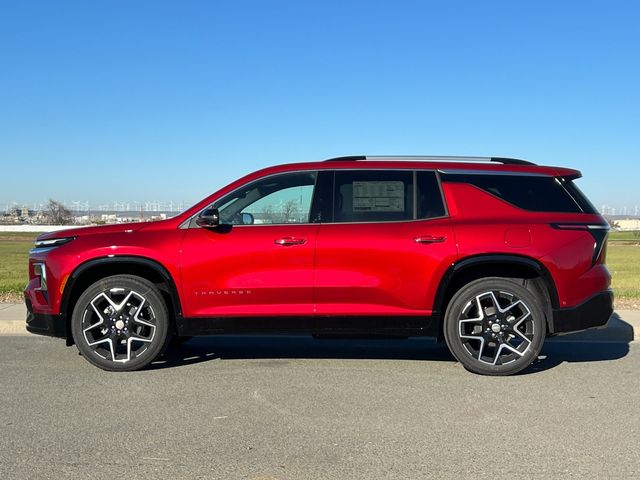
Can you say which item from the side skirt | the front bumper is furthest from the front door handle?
the front bumper

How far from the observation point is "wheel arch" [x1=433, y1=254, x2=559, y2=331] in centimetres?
504

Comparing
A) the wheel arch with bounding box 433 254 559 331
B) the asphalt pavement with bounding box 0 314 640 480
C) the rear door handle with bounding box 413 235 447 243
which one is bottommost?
the asphalt pavement with bounding box 0 314 640 480

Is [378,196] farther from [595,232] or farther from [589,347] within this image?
[589,347]

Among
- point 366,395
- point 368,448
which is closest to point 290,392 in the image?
point 366,395

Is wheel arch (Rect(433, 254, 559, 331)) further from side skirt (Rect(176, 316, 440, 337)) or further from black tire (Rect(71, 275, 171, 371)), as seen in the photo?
black tire (Rect(71, 275, 171, 371))

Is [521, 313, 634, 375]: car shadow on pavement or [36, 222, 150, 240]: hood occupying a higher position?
[36, 222, 150, 240]: hood

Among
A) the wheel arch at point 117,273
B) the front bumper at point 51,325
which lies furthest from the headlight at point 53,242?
the front bumper at point 51,325

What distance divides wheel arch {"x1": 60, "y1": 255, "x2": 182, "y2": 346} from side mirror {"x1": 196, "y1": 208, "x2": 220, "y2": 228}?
520 millimetres

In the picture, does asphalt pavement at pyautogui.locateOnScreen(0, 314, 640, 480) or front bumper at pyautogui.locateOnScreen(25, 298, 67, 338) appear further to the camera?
front bumper at pyautogui.locateOnScreen(25, 298, 67, 338)

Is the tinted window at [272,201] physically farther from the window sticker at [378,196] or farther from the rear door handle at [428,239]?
the rear door handle at [428,239]

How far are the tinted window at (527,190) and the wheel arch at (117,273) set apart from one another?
270cm

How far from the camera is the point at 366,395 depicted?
4.54 meters

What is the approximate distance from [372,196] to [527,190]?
1.42 m

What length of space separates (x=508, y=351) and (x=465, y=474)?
2230 millimetres
